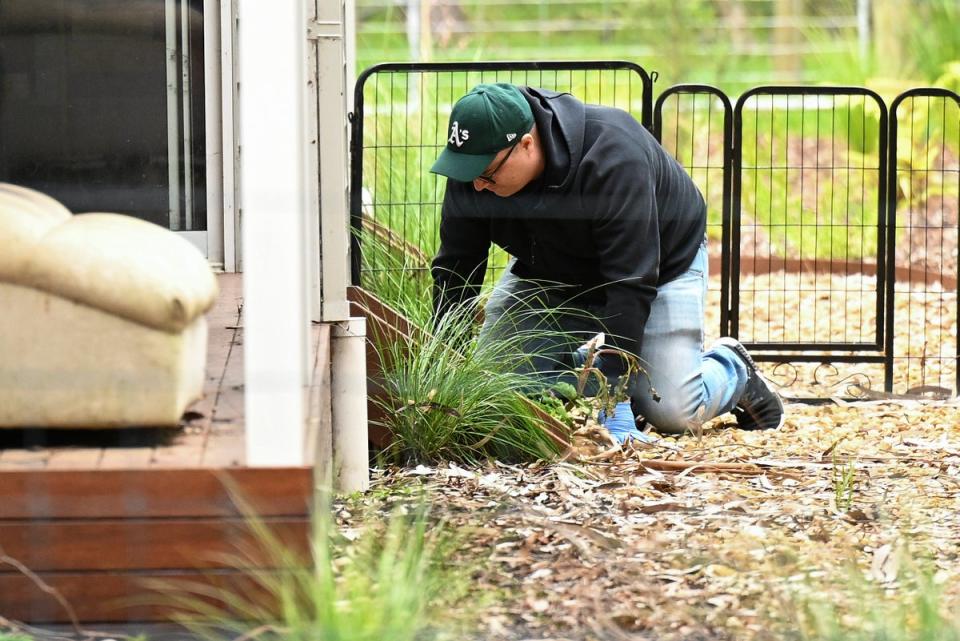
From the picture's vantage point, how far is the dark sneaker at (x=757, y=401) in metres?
4.55

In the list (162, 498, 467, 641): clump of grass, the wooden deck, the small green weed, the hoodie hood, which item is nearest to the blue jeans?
the hoodie hood

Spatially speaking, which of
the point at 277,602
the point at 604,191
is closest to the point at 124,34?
the point at 604,191

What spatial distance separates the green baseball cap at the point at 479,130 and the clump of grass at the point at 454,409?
0.45m

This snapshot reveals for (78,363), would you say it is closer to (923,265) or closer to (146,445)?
(146,445)

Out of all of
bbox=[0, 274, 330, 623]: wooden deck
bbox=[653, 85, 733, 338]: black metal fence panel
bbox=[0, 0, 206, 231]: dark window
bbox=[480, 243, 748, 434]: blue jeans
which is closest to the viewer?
bbox=[0, 274, 330, 623]: wooden deck

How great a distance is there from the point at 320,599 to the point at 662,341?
7.90ft

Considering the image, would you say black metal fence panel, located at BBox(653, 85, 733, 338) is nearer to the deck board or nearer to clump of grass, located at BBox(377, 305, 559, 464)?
clump of grass, located at BBox(377, 305, 559, 464)

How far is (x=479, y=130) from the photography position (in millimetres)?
3754

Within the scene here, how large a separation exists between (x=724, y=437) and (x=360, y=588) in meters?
2.44

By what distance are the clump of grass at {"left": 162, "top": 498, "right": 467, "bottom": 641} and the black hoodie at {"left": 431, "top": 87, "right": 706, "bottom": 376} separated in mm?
1706

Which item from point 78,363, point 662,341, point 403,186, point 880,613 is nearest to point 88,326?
point 78,363

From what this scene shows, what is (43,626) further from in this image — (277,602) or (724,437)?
(724,437)

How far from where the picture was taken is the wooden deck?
222 centimetres

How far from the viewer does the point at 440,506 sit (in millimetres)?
3213
